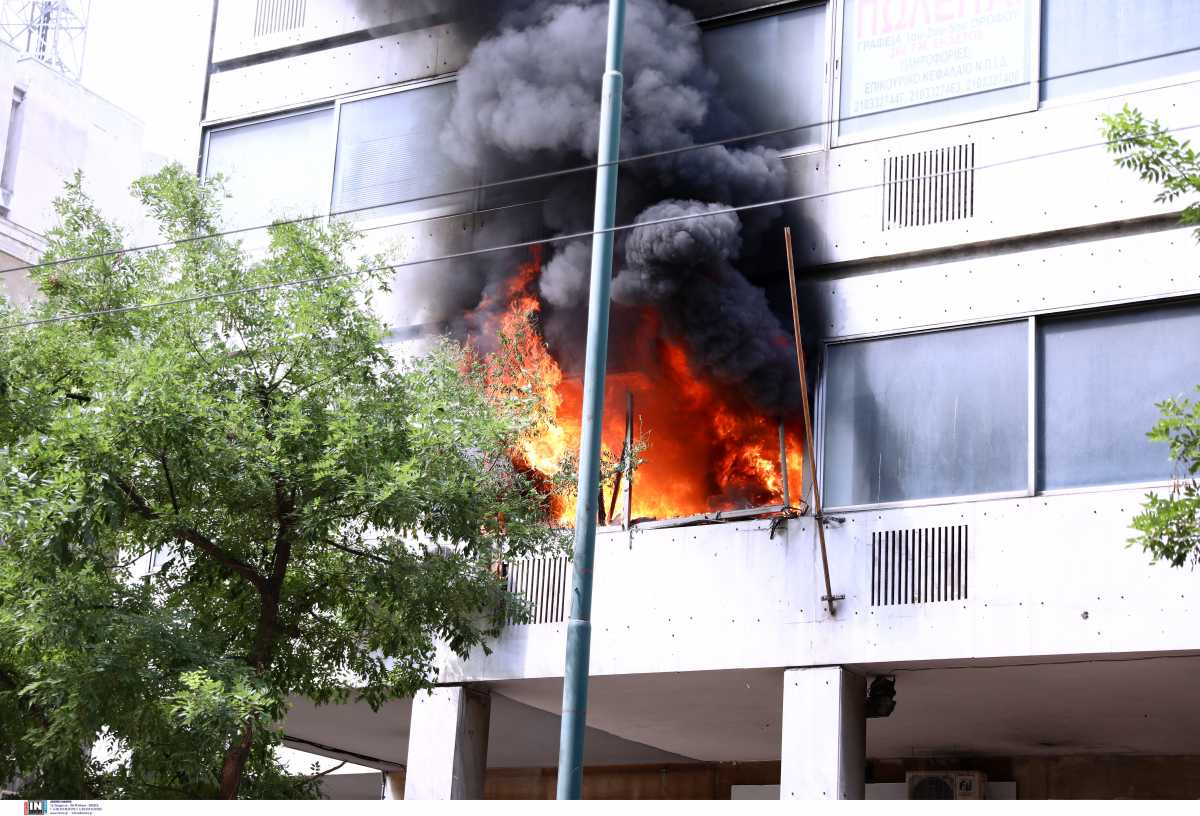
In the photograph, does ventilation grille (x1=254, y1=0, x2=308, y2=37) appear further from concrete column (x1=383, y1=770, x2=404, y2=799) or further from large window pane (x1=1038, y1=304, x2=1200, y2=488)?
concrete column (x1=383, y1=770, x2=404, y2=799)

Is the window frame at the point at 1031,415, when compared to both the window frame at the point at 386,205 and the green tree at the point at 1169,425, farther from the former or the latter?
the window frame at the point at 386,205

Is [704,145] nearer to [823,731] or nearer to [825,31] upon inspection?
[825,31]

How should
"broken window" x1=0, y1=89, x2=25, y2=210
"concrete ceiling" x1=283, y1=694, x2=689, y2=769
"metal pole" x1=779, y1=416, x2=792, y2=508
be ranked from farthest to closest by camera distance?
"broken window" x1=0, y1=89, x2=25, y2=210, "concrete ceiling" x1=283, y1=694, x2=689, y2=769, "metal pole" x1=779, y1=416, x2=792, y2=508

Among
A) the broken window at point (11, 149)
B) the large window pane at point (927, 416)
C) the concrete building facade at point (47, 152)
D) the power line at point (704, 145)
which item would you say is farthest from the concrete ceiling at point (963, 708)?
the broken window at point (11, 149)

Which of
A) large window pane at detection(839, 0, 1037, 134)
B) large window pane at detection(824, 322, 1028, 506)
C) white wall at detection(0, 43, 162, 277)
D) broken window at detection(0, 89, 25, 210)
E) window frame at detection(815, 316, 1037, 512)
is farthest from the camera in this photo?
broken window at detection(0, 89, 25, 210)

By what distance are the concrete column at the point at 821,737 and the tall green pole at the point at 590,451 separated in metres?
3.80

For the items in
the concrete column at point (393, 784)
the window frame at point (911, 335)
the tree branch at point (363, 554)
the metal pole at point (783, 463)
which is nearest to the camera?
the tree branch at point (363, 554)

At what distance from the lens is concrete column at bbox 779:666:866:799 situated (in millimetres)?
15750

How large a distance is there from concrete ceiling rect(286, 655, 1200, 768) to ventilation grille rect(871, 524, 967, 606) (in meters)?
0.79

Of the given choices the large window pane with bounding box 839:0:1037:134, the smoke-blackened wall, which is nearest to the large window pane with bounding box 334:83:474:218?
the smoke-blackened wall

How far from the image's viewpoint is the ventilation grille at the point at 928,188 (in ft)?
55.4

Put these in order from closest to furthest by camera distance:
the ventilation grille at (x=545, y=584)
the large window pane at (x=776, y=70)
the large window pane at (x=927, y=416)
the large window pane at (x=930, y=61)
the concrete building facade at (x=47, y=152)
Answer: the large window pane at (x=927, y=416), the large window pane at (x=930, y=61), the ventilation grille at (x=545, y=584), the large window pane at (x=776, y=70), the concrete building facade at (x=47, y=152)

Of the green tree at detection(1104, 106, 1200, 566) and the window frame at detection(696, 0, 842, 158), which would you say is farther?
the window frame at detection(696, 0, 842, 158)
